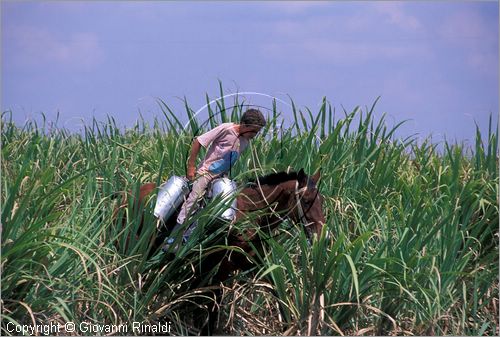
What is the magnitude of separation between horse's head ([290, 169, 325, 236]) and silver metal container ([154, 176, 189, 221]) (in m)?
0.89

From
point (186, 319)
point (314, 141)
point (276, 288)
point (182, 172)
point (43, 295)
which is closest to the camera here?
point (43, 295)

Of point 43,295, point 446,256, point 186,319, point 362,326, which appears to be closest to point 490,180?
point 446,256

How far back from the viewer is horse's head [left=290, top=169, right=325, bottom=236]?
712cm

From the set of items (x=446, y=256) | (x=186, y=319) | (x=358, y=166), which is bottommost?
(x=186, y=319)

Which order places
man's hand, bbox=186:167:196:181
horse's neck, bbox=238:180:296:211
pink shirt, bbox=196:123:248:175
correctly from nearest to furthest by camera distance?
horse's neck, bbox=238:180:296:211
pink shirt, bbox=196:123:248:175
man's hand, bbox=186:167:196:181

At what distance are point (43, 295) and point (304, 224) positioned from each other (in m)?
1.99

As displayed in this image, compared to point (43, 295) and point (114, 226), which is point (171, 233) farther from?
point (43, 295)

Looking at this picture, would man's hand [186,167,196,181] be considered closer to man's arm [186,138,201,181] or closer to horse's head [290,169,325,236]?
man's arm [186,138,201,181]

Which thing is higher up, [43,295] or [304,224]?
[304,224]

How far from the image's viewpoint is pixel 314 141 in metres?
9.17

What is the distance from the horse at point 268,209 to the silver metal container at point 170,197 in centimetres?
10

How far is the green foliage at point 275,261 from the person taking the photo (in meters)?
6.63

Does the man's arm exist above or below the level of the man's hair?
below

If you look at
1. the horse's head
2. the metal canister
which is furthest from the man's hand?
the horse's head
